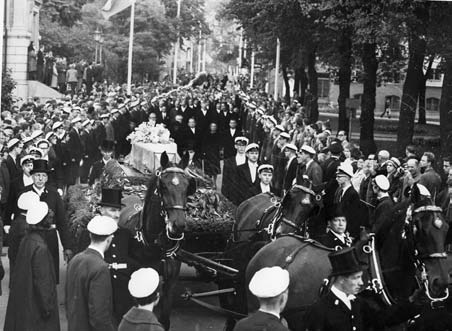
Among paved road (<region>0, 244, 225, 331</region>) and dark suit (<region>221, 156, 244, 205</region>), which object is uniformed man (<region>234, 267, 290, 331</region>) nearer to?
paved road (<region>0, 244, 225, 331</region>)

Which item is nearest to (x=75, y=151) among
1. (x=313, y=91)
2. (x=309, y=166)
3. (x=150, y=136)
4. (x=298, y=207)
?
(x=150, y=136)

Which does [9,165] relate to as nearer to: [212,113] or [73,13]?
[212,113]

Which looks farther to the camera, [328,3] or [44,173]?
[328,3]

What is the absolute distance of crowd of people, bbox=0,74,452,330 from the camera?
8.63m

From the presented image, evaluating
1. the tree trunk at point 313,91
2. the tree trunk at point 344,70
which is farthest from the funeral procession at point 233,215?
the tree trunk at point 313,91

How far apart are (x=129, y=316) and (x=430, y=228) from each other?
267cm

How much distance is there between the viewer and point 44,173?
13016mm

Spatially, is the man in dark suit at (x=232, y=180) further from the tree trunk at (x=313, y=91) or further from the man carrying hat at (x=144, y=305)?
the tree trunk at (x=313, y=91)

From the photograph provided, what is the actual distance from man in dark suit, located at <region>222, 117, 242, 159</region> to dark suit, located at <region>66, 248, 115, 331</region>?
682 inches

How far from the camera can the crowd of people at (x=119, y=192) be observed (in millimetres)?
8633

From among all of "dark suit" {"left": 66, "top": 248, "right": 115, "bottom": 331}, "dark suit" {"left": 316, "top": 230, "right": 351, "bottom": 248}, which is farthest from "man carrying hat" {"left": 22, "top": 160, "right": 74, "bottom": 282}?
"dark suit" {"left": 66, "top": 248, "right": 115, "bottom": 331}

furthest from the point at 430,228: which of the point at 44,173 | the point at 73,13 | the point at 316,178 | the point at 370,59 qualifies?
the point at 73,13

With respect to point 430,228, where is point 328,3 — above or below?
above

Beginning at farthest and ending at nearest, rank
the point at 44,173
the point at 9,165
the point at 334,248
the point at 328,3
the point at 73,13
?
the point at 73,13 → the point at 328,3 → the point at 9,165 → the point at 44,173 → the point at 334,248
